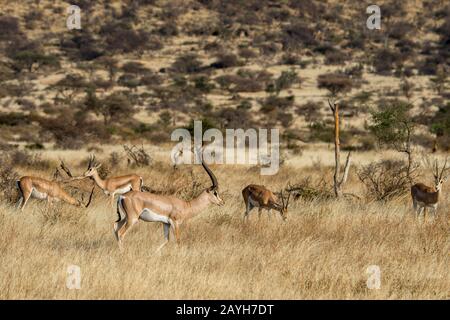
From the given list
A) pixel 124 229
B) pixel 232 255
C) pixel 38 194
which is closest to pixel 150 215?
pixel 124 229

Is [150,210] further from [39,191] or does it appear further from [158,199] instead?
[39,191]

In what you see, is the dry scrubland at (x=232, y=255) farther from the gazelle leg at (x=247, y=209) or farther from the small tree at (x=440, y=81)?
the small tree at (x=440, y=81)

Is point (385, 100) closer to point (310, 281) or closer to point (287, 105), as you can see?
point (287, 105)

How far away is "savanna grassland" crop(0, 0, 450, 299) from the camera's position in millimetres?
6973

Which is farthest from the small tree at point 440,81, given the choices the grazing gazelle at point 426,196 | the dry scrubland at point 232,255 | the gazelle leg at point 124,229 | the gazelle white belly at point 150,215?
the gazelle leg at point 124,229

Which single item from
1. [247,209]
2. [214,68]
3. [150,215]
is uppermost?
[214,68]

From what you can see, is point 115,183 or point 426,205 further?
point 115,183

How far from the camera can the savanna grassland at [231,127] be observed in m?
6.97

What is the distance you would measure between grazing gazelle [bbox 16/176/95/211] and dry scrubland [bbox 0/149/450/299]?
242 millimetres

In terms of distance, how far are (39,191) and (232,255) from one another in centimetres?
444

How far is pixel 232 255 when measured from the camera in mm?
7555

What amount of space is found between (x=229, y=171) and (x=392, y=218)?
328 inches

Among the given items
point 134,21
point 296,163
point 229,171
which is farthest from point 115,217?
point 134,21

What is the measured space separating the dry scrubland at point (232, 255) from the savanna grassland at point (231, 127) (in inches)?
1.1
